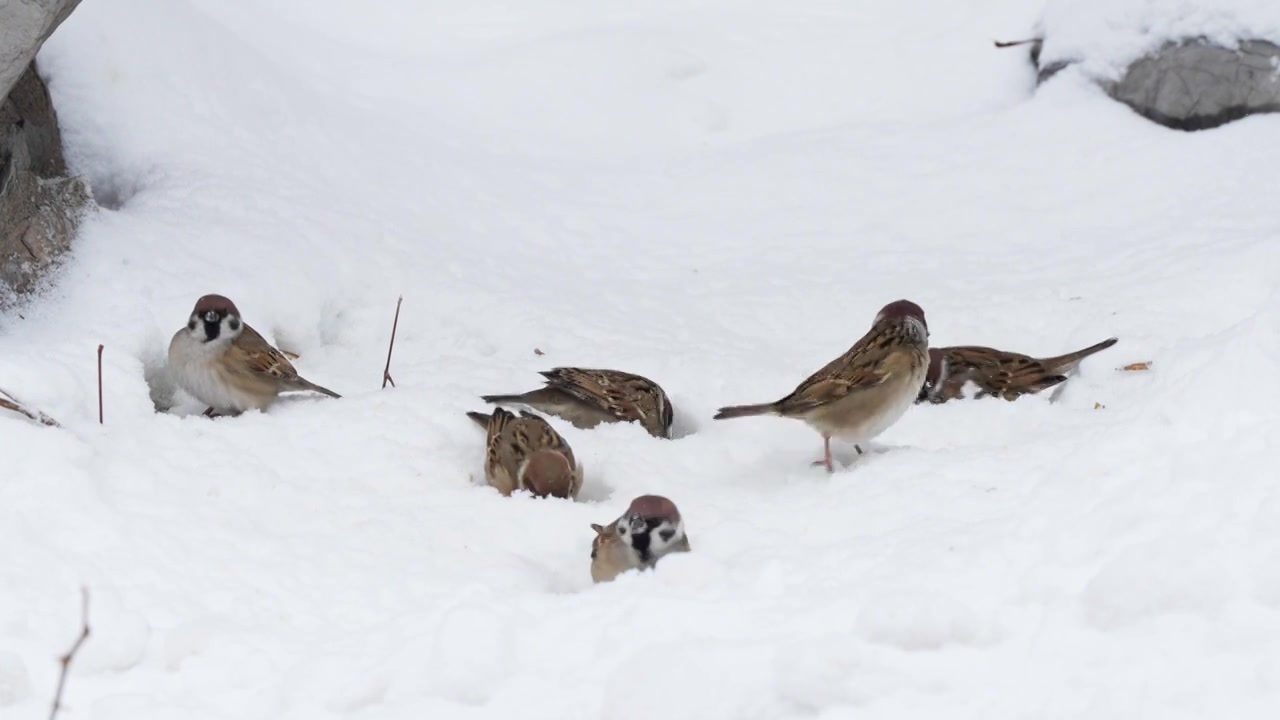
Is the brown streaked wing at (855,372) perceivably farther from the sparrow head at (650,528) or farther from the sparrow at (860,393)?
the sparrow head at (650,528)

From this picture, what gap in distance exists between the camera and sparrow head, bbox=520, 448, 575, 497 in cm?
427

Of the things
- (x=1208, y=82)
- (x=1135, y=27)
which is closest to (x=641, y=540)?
(x=1208, y=82)

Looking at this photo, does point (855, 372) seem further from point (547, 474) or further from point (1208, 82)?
point (1208, 82)

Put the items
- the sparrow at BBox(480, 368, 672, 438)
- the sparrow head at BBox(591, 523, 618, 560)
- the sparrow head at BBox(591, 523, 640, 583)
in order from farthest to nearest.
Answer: the sparrow at BBox(480, 368, 672, 438)
the sparrow head at BBox(591, 523, 618, 560)
the sparrow head at BBox(591, 523, 640, 583)

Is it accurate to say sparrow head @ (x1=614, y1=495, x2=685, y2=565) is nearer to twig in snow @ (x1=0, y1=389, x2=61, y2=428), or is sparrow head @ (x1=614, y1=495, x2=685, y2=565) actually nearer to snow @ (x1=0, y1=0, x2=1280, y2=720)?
snow @ (x1=0, y1=0, x2=1280, y2=720)

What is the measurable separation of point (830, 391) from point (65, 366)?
2.32 metres

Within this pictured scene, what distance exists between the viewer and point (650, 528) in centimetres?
363

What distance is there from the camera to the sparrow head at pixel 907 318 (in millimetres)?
4535

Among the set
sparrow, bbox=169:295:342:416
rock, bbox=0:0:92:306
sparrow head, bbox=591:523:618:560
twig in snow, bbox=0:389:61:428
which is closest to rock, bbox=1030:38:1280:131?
sparrow, bbox=169:295:342:416

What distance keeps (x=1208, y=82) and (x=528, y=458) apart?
4.87m

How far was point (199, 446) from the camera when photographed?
164 inches

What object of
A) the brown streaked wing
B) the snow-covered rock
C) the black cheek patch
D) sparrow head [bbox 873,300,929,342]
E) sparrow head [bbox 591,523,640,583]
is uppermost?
the snow-covered rock

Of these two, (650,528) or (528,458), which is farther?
(528,458)

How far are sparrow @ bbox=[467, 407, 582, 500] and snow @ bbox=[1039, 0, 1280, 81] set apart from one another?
183 inches
